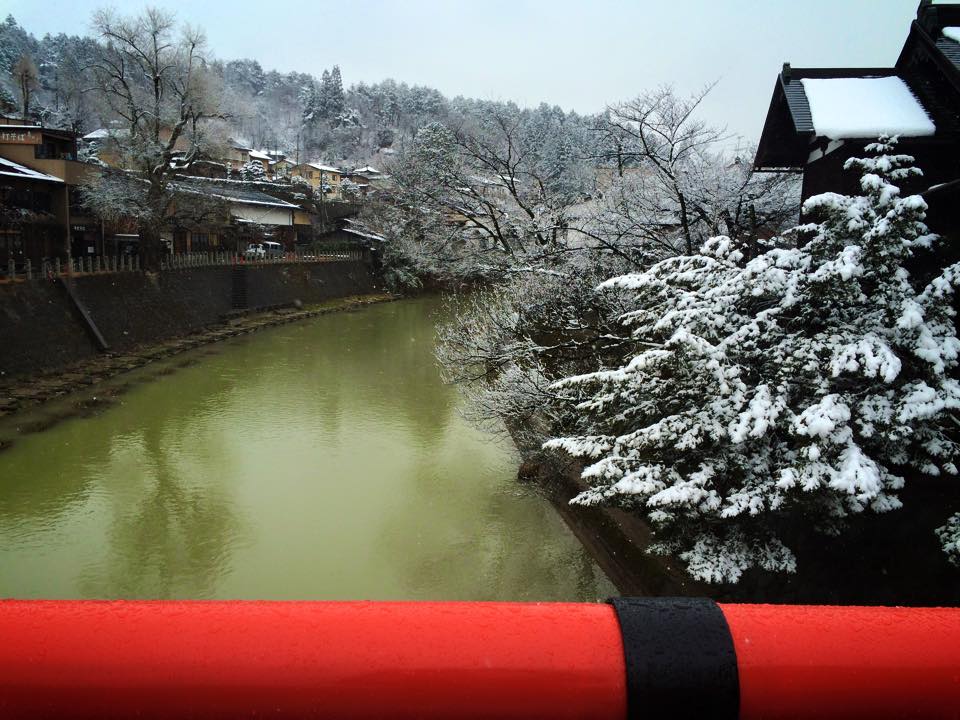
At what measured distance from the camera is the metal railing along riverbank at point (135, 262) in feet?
53.0

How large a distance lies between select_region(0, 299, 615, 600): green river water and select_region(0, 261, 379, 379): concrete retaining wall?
248cm

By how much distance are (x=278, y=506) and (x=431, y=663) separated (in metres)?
8.30

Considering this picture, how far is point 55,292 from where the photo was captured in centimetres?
1600

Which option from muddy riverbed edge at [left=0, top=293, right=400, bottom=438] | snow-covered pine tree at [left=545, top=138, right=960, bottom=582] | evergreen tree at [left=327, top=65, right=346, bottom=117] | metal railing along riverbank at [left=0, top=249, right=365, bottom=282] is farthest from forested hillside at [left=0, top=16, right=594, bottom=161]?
snow-covered pine tree at [left=545, top=138, right=960, bottom=582]

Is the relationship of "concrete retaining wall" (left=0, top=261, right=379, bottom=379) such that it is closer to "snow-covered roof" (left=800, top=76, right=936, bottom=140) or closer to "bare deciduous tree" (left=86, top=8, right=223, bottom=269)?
"bare deciduous tree" (left=86, top=8, right=223, bottom=269)

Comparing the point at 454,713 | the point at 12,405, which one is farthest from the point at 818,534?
the point at 12,405

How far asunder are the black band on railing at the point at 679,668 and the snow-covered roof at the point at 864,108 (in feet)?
22.4

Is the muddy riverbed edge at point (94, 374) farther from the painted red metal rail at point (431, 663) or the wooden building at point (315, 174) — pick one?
the wooden building at point (315, 174)

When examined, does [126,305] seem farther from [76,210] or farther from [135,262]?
[76,210]

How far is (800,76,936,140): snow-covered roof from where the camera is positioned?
21.1 ft

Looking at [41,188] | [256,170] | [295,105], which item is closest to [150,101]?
[41,188]

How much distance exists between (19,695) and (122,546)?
769 cm

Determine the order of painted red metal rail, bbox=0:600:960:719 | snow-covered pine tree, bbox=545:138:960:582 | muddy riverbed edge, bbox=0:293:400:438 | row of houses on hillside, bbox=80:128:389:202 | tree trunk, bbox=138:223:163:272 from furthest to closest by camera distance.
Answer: row of houses on hillside, bbox=80:128:389:202 → tree trunk, bbox=138:223:163:272 → muddy riverbed edge, bbox=0:293:400:438 → snow-covered pine tree, bbox=545:138:960:582 → painted red metal rail, bbox=0:600:960:719

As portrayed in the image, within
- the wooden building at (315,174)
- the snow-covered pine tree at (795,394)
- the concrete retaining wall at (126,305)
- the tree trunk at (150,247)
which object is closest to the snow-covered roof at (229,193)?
the tree trunk at (150,247)
